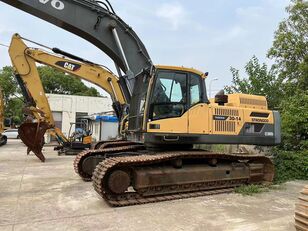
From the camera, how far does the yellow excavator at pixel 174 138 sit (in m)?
6.46

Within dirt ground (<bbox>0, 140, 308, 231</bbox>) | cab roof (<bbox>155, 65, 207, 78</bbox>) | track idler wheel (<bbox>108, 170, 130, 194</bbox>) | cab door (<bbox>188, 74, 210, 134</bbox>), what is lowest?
dirt ground (<bbox>0, 140, 308, 231</bbox>)

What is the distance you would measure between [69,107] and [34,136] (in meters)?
18.7

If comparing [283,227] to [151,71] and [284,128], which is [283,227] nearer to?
[151,71]

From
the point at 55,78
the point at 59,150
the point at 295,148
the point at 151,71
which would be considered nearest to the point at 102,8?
the point at 151,71

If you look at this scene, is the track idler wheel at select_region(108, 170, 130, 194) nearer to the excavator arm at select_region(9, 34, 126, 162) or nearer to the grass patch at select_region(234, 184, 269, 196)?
the grass patch at select_region(234, 184, 269, 196)

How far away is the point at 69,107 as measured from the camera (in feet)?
103

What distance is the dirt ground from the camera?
4949 mm

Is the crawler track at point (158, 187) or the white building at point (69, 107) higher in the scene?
the white building at point (69, 107)

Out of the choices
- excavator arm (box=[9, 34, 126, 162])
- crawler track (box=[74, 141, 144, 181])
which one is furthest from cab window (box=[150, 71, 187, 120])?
excavator arm (box=[9, 34, 126, 162])

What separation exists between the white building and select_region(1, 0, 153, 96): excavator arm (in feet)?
71.1

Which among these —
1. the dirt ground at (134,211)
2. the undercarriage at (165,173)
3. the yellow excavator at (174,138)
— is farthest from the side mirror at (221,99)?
the dirt ground at (134,211)

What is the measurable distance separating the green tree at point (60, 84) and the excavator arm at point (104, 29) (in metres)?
47.2

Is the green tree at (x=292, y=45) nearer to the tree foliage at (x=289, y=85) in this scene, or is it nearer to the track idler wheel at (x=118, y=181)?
the tree foliage at (x=289, y=85)

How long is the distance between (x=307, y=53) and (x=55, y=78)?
4283 cm
